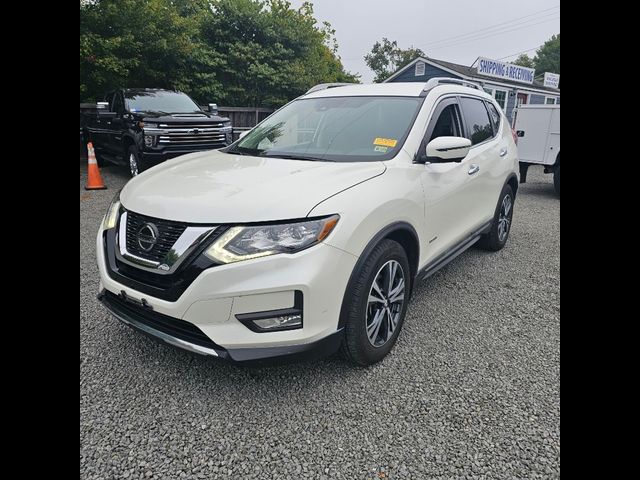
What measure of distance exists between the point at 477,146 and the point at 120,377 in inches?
138

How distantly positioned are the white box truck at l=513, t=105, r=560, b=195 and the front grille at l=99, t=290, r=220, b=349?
28.1 ft

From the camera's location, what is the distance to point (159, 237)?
2.27 m

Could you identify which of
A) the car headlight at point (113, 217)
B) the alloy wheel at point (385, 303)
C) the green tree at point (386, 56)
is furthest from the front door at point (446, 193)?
the green tree at point (386, 56)

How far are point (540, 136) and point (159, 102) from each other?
797 centimetres

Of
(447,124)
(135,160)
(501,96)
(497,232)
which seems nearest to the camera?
(447,124)

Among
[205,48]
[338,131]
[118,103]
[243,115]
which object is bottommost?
[338,131]

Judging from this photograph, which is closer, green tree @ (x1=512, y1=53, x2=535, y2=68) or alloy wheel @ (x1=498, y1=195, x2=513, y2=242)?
alloy wheel @ (x1=498, y1=195, x2=513, y2=242)

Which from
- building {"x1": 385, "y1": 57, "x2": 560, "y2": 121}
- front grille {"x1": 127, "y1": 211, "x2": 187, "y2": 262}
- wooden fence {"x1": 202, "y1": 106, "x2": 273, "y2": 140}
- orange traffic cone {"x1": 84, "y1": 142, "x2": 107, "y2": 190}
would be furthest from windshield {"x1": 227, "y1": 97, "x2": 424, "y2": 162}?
building {"x1": 385, "y1": 57, "x2": 560, "y2": 121}

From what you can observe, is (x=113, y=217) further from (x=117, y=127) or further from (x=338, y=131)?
(x=117, y=127)

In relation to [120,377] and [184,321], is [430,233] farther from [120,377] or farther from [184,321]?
[120,377]

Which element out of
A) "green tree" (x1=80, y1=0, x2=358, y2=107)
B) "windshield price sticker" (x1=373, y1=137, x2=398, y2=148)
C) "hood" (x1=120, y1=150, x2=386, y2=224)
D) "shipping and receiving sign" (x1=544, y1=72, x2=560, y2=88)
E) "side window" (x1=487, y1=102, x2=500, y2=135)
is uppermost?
"shipping and receiving sign" (x1=544, y1=72, x2=560, y2=88)

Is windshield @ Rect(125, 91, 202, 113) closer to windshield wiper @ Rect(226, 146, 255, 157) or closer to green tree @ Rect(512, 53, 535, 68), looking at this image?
windshield wiper @ Rect(226, 146, 255, 157)

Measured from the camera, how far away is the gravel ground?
204cm

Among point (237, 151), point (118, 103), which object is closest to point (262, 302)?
point (237, 151)
